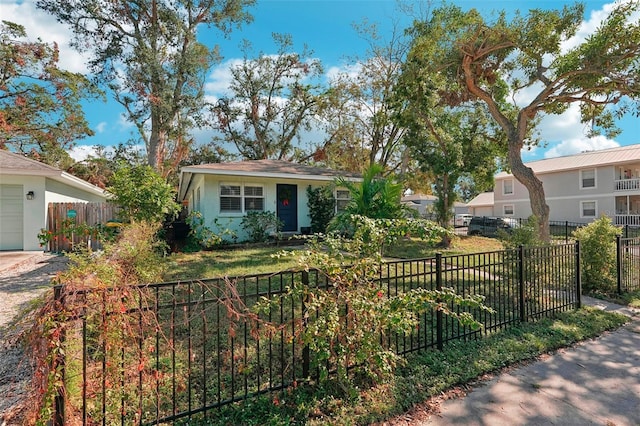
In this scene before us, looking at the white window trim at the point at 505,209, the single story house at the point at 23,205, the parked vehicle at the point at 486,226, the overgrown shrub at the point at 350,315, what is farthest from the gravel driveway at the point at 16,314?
the white window trim at the point at 505,209

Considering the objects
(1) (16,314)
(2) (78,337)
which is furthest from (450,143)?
(1) (16,314)

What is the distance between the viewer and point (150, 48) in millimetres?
15773

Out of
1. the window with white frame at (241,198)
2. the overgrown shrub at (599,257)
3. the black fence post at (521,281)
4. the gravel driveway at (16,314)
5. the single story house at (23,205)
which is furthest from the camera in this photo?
the window with white frame at (241,198)

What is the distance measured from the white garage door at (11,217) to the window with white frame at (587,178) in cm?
3447

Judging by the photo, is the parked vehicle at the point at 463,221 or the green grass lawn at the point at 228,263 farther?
the parked vehicle at the point at 463,221

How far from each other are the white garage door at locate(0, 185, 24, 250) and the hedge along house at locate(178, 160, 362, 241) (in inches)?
205

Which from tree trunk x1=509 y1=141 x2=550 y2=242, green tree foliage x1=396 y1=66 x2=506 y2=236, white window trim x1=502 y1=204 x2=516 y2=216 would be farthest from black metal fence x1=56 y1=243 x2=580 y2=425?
white window trim x1=502 y1=204 x2=516 y2=216

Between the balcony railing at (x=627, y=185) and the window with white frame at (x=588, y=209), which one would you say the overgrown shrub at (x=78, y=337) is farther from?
the window with white frame at (x=588, y=209)

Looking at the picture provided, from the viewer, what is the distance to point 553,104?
1027cm

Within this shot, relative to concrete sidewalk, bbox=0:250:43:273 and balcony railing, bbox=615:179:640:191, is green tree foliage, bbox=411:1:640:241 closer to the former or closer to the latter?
concrete sidewalk, bbox=0:250:43:273

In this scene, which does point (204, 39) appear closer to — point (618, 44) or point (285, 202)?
point (285, 202)

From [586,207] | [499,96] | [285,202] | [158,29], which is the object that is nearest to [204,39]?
[158,29]

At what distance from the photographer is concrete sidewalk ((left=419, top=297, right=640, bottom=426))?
2.83 metres

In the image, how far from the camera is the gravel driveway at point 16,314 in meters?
2.65
